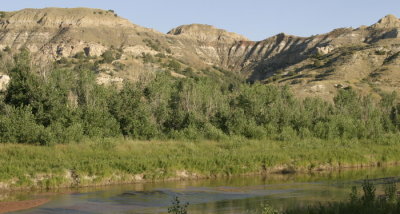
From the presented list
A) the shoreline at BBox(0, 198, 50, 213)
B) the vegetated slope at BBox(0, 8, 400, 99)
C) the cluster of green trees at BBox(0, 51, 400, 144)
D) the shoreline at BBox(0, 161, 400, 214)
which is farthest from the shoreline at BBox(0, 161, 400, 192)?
the vegetated slope at BBox(0, 8, 400, 99)

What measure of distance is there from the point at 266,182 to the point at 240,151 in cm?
912

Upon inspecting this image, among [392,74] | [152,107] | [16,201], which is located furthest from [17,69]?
[392,74]

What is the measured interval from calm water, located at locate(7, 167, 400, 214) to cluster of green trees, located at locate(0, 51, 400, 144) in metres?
12.3

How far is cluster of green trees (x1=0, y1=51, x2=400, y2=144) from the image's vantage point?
44.5 m

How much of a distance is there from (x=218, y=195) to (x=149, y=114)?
28.8 meters

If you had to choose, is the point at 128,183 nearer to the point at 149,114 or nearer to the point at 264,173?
the point at 264,173

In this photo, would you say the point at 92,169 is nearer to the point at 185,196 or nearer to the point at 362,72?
the point at 185,196

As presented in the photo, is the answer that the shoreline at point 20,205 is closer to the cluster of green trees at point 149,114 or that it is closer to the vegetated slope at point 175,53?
the cluster of green trees at point 149,114

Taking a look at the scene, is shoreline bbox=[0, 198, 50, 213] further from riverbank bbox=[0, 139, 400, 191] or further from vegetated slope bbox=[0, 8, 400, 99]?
vegetated slope bbox=[0, 8, 400, 99]

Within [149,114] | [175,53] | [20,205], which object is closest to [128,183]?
[20,205]

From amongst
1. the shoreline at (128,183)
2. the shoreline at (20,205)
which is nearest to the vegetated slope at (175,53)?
the shoreline at (128,183)

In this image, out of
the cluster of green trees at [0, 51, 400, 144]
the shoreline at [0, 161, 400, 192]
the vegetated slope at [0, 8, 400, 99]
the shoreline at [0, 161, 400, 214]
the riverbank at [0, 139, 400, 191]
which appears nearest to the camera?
the shoreline at [0, 161, 400, 214]

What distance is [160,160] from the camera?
3750 cm

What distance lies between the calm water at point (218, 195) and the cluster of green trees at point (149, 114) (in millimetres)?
12317
